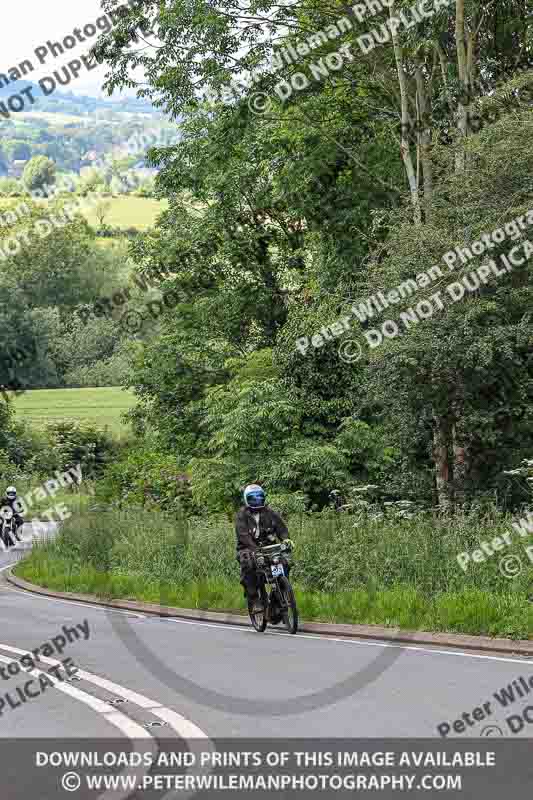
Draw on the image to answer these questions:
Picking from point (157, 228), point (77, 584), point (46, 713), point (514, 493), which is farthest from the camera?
point (157, 228)

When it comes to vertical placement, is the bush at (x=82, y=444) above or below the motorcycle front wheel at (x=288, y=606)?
above

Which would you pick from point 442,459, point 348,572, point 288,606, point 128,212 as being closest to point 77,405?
point 442,459

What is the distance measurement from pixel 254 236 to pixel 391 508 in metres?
27.1

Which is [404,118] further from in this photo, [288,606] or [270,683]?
[270,683]

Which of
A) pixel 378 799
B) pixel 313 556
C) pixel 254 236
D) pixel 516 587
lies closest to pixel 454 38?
pixel 254 236

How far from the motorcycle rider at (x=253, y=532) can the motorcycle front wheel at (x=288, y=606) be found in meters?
0.42

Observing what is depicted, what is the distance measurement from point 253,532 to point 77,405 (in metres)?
74.1

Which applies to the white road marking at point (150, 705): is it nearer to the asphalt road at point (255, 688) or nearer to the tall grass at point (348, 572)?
the asphalt road at point (255, 688)

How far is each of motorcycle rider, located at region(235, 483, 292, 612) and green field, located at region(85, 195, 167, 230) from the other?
153049 mm

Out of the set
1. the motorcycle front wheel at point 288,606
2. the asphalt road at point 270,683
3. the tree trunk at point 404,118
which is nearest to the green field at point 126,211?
the tree trunk at point 404,118

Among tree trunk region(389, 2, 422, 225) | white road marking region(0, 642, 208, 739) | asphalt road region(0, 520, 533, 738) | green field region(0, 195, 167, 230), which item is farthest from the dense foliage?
green field region(0, 195, 167, 230)

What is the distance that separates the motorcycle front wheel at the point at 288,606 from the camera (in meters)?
15.7

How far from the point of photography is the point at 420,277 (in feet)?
84.9

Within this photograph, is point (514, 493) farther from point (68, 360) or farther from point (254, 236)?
point (68, 360)
